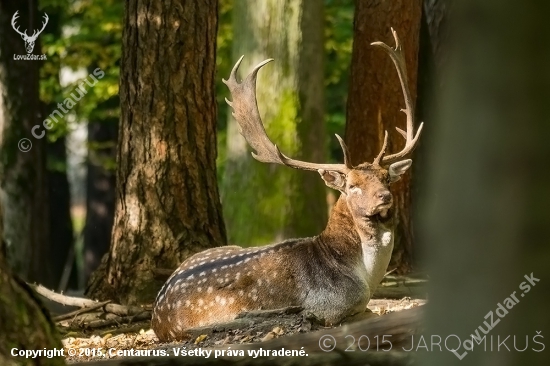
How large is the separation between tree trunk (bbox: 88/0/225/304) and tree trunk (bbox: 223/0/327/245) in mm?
2233

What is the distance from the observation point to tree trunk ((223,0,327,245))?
1177 cm

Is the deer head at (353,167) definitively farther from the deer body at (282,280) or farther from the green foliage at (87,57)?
the green foliage at (87,57)

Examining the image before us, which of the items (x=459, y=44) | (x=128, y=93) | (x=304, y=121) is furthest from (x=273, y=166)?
(x=459, y=44)

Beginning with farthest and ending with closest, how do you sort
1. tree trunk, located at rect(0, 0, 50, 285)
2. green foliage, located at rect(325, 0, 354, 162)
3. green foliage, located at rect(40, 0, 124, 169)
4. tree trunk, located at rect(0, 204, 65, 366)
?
1. green foliage, located at rect(325, 0, 354, 162)
2. green foliage, located at rect(40, 0, 124, 169)
3. tree trunk, located at rect(0, 0, 50, 285)
4. tree trunk, located at rect(0, 204, 65, 366)

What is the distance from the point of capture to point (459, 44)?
3191mm

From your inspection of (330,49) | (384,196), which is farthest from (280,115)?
(330,49)

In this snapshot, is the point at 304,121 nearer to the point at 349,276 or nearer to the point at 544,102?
the point at 349,276

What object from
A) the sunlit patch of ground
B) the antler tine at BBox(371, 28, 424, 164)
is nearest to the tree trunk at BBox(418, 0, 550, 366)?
the sunlit patch of ground

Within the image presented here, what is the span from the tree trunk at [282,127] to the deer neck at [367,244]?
3546mm

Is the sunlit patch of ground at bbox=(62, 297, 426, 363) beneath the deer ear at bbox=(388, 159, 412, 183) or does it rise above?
beneath

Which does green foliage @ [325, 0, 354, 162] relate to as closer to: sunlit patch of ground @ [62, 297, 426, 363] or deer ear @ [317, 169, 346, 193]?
sunlit patch of ground @ [62, 297, 426, 363]

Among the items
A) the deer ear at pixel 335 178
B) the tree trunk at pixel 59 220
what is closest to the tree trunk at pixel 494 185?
the deer ear at pixel 335 178

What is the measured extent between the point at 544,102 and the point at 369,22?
308 inches

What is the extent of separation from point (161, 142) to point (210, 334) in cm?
265
